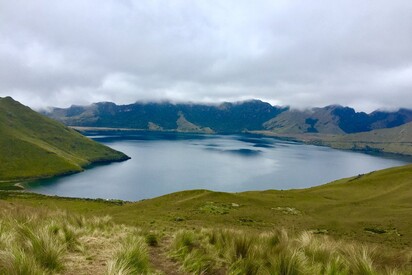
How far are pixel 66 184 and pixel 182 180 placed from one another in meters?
54.9

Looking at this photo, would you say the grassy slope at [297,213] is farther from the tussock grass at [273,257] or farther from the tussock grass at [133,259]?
the tussock grass at [133,259]

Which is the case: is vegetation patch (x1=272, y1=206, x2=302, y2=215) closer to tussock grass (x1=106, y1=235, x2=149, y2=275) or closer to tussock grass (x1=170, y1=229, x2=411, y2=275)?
tussock grass (x1=170, y1=229, x2=411, y2=275)

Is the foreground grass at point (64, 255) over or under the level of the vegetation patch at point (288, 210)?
over

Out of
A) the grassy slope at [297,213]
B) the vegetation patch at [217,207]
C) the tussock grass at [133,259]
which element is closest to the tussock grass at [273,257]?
the tussock grass at [133,259]

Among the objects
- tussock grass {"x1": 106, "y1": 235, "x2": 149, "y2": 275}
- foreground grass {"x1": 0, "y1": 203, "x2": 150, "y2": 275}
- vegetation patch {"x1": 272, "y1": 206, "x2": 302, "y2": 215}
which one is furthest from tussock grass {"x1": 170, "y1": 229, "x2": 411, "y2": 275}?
vegetation patch {"x1": 272, "y1": 206, "x2": 302, "y2": 215}

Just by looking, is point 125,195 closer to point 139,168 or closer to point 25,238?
point 139,168

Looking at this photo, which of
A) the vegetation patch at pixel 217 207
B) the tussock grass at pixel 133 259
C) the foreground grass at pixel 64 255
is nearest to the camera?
the foreground grass at pixel 64 255

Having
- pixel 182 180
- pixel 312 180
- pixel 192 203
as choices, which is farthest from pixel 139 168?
pixel 192 203

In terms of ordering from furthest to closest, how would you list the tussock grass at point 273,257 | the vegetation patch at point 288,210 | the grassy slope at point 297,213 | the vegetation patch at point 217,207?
the vegetation patch at point 288,210, the vegetation patch at point 217,207, the grassy slope at point 297,213, the tussock grass at point 273,257

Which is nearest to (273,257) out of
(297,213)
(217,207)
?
(217,207)

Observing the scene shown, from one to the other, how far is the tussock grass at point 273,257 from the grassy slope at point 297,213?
55.4 feet

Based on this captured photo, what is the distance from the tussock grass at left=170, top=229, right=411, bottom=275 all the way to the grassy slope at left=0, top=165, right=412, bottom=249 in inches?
665

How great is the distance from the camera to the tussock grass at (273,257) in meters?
7.26

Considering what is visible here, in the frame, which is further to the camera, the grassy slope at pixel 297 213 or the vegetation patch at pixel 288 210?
the vegetation patch at pixel 288 210
